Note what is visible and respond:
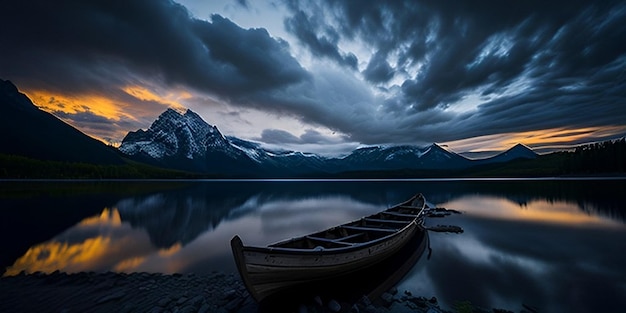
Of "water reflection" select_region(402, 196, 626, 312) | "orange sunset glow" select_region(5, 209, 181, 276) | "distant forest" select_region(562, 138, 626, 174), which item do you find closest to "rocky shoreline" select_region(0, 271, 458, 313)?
"orange sunset glow" select_region(5, 209, 181, 276)

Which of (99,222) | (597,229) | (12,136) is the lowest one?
(99,222)

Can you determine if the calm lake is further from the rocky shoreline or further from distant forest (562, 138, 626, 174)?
distant forest (562, 138, 626, 174)

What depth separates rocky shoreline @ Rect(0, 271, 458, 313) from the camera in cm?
909

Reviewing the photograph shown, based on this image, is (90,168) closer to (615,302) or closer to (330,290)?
(330,290)

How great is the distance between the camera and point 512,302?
34.7ft

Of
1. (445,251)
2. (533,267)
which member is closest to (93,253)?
(445,251)

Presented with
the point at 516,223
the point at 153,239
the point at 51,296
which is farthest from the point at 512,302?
the point at 153,239

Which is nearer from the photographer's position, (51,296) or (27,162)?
(51,296)

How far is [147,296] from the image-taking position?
10.1m

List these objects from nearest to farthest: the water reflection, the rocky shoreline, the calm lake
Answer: the rocky shoreline
the water reflection
the calm lake

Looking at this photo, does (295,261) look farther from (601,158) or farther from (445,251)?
(601,158)

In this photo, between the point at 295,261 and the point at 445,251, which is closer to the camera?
the point at 295,261

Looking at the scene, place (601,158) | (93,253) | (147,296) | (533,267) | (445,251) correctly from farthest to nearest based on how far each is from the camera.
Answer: (601,158), (445,251), (93,253), (533,267), (147,296)

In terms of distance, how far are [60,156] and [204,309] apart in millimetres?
252108
